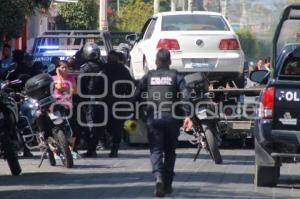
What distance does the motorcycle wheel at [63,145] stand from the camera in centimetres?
1536

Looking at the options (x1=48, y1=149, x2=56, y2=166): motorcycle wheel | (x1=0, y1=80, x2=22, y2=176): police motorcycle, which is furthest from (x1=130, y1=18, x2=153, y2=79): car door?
(x1=0, y1=80, x2=22, y2=176): police motorcycle

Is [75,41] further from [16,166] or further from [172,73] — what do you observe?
[172,73]

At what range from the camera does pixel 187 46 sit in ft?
62.6

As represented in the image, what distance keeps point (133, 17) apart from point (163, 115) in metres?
53.0

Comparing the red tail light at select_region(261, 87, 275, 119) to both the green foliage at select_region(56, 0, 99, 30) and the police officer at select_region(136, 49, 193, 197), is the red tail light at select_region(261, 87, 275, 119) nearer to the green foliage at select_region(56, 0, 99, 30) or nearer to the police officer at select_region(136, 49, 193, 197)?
the police officer at select_region(136, 49, 193, 197)

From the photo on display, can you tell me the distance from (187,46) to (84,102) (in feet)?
7.65

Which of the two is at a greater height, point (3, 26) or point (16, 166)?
point (3, 26)

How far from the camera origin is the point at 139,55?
2078 cm

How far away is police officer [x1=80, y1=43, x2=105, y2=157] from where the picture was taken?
1785 cm

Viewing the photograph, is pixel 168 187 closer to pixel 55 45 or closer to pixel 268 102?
pixel 268 102

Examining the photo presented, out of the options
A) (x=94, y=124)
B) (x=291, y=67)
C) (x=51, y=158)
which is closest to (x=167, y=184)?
(x=291, y=67)

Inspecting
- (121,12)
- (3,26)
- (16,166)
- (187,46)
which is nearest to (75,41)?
(187,46)

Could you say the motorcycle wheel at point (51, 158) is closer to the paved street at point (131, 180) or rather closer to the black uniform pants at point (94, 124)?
the paved street at point (131, 180)

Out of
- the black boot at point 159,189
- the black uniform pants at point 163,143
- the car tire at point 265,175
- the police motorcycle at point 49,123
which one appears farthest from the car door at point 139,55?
the black boot at point 159,189
